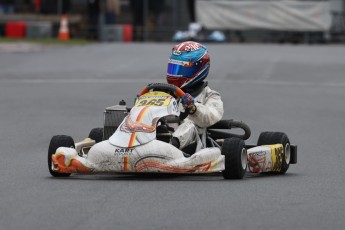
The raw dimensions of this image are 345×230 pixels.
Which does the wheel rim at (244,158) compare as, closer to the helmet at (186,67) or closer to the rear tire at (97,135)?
the helmet at (186,67)

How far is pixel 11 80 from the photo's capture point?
22781mm

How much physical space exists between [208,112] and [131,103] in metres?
8.67

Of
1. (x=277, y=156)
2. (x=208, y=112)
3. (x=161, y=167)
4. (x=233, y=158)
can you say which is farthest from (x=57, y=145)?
(x=277, y=156)

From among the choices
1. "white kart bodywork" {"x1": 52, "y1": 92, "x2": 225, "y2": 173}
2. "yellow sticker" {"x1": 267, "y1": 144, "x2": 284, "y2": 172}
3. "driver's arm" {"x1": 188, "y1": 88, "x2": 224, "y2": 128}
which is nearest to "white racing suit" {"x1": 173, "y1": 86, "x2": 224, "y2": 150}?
"driver's arm" {"x1": 188, "y1": 88, "x2": 224, "y2": 128}

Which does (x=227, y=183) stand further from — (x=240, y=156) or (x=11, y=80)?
(x=11, y=80)

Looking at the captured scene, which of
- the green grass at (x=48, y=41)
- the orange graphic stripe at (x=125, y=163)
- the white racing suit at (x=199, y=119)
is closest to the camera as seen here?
the orange graphic stripe at (x=125, y=163)

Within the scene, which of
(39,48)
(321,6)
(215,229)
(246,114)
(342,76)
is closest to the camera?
(215,229)

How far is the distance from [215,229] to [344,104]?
12622mm

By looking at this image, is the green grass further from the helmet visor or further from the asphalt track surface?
the helmet visor

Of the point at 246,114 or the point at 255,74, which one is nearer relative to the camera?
the point at 246,114

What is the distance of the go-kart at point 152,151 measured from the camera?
9078 millimetres

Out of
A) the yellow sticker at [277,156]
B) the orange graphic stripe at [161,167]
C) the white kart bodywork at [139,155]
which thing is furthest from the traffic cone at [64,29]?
the orange graphic stripe at [161,167]

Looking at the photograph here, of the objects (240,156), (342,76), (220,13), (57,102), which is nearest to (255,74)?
(342,76)

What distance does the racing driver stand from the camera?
9.75m
